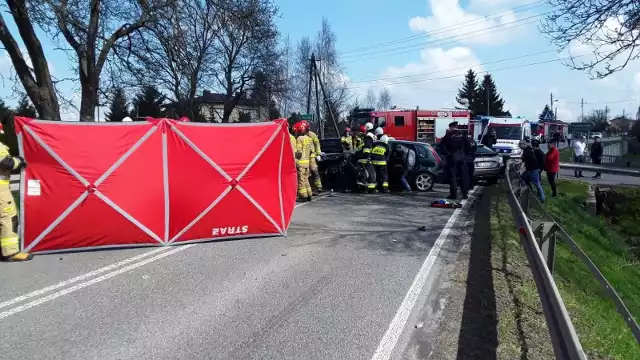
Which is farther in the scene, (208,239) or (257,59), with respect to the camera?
(257,59)

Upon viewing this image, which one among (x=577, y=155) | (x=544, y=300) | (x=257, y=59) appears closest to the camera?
(x=544, y=300)

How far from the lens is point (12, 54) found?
1255cm

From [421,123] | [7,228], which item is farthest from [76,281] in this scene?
[421,123]

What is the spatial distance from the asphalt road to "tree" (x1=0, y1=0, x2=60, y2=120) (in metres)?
7.20

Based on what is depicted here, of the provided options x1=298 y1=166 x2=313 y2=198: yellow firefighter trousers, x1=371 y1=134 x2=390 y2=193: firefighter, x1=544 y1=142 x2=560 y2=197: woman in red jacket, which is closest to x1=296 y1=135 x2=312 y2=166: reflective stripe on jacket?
x1=298 y1=166 x2=313 y2=198: yellow firefighter trousers

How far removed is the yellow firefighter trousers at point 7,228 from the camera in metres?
6.86

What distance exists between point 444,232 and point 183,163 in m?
4.47

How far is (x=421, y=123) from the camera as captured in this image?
31.3 metres

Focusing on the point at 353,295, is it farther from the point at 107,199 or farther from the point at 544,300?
the point at 107,199

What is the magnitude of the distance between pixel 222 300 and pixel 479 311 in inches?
99.5

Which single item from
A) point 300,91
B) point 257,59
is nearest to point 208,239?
point 257,59

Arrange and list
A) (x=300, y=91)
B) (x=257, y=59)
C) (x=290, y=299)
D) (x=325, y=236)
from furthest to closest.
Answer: (x=300, y=91)
(x=257, y=59)
(x=325, y=236)
(x=290, y=299)

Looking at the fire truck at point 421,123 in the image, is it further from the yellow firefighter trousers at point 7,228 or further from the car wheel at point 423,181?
the yellow firefighter trousers at point 7,228

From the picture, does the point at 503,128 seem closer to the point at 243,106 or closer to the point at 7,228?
the point at 243,106
